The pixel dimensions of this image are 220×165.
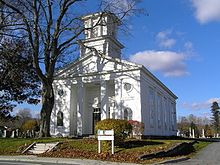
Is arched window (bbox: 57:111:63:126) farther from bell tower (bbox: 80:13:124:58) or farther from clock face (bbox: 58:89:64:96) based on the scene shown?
bell tower (bbox: 80:13:124:58)

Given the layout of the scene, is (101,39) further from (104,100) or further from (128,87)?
(104,100)

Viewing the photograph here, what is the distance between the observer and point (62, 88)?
40469 mm

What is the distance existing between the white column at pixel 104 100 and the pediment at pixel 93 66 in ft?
5.46

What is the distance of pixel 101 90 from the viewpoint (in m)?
37.6

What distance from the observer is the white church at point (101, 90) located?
3600 centimetres

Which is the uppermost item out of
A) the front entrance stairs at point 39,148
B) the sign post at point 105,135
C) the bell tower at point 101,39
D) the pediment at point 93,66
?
the bell tower at point 101,39

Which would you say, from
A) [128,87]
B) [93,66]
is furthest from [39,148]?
[93,66]

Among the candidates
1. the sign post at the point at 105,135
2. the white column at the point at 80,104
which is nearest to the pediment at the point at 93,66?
the white column at the point at 80,104

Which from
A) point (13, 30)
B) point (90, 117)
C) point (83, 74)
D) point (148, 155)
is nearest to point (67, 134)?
point (90, 117)

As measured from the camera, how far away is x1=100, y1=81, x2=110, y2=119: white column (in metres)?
37.0

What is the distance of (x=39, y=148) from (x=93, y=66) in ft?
55.3

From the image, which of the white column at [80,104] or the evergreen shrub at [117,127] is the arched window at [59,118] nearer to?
the white column at [80,104]

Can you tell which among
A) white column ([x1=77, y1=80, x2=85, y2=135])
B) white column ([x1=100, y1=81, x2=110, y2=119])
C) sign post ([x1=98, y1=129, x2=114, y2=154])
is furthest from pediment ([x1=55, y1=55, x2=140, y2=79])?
sign post ([x1=98, y1=129, x2=114, y2=154])

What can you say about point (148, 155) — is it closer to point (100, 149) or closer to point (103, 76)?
point (100, 149)
